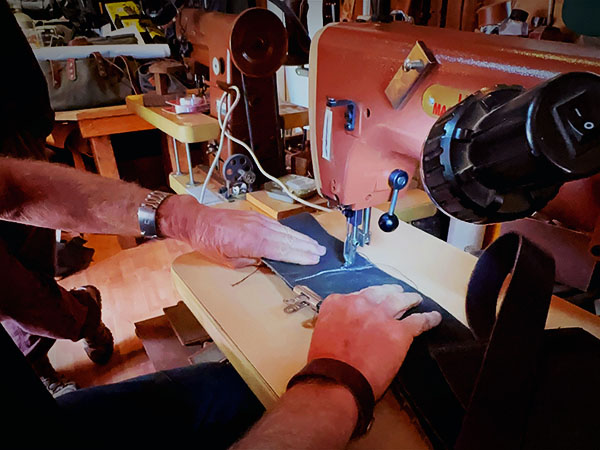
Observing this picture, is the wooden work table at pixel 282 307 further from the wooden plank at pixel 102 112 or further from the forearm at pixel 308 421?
the wooden plank at pixel 102 112

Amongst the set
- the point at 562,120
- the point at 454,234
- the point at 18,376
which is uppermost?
the point at 562,120

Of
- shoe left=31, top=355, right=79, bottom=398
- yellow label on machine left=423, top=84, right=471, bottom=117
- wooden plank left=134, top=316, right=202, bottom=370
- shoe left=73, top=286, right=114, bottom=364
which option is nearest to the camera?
yellow label on machine left=423, top=84, right=471, bottom=117

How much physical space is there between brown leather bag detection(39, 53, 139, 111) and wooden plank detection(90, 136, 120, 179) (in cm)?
17

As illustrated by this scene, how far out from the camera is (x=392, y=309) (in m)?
0.67

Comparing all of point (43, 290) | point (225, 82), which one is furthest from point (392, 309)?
point (43, 290)

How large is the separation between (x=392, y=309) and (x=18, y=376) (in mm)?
536

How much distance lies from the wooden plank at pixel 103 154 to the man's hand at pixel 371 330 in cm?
194

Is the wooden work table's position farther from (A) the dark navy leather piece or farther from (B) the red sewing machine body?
(B) the red sewing machine body

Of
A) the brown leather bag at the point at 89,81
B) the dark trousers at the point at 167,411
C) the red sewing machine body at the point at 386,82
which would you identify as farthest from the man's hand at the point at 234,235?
the brown leather bag at the point at 89,81

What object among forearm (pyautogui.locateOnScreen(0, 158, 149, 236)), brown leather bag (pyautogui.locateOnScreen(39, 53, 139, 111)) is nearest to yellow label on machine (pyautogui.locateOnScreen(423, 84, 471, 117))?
forearm (pyautogui.locateOnScreen(0, 158, 149, 236))

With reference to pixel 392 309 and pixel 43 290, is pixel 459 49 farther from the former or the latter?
pixel 43 290

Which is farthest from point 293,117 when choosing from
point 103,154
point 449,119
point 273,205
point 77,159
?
point 77,159

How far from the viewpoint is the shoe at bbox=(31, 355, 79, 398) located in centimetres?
155

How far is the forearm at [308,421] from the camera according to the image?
1.58 feet
